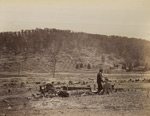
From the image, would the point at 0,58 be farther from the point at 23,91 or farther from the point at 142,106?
the point at 142,106

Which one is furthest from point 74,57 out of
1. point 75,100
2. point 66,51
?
point 75,100

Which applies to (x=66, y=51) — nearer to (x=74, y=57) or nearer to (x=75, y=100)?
(x=74, y=57)

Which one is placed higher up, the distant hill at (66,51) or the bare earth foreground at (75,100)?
the distant hill at (66,51)

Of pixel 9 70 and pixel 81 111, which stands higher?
pixel 9 70

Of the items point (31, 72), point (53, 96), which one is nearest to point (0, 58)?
point (31, 72)

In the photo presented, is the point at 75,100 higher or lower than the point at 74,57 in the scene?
lower
